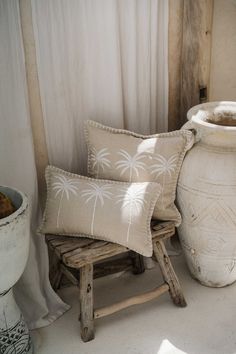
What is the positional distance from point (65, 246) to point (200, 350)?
78 cm

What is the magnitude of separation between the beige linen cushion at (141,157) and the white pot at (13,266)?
470 millimetres

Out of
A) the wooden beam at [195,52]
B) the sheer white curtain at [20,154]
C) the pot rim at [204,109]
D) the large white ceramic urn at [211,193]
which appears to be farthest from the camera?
the wooden beam at [195,52]

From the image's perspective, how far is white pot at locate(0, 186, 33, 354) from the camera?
1.68 meters

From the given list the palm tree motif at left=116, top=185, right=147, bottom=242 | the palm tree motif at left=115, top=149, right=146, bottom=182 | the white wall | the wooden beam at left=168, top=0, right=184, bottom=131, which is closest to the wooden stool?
the palm tree motif at left=116, top=185, right=147, bottom=242

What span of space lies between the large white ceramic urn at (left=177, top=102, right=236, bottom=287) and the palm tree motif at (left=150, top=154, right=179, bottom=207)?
0.31ft

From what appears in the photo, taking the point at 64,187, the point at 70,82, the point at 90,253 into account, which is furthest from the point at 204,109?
the point at 90,253

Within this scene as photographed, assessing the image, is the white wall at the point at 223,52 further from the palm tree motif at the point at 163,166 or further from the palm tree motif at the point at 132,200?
the palm tree motif at the point at 132,200

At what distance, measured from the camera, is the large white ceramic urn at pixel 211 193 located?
208 cm

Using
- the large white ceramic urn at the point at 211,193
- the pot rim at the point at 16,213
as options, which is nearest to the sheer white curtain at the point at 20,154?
the pot rim at the point at 16,213

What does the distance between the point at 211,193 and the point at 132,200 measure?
406 millimetres

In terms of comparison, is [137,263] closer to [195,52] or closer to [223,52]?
[195,52]

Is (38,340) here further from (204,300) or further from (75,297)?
(204,300)

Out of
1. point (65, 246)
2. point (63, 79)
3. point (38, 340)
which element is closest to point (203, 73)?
point (63, 79)

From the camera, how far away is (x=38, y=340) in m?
2.08
